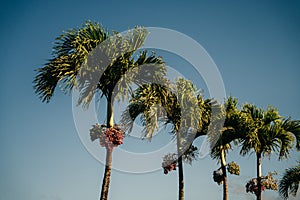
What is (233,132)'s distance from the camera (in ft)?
75.2

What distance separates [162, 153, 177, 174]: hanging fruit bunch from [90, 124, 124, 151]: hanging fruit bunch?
636cm

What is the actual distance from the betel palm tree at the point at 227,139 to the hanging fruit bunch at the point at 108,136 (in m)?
9.81

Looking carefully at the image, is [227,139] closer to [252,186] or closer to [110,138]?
[252,186]

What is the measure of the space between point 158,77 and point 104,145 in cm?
369

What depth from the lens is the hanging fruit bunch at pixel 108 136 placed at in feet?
45.9

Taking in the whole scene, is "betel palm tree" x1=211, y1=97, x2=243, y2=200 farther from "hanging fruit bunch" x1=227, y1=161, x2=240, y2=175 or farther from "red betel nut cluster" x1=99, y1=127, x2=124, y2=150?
"red betel nut cluster" x1=99, y1=127, x2=124, y2=150

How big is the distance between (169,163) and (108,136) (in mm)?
6761

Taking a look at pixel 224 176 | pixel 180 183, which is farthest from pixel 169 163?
pixel 224 176

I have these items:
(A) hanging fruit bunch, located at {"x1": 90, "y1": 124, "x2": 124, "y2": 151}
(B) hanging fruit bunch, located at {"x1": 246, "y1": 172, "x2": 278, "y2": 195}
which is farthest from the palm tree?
(A) hanging fruit bunch, located at {"x1": 90, "y1": 124, "x2": 124, "y2": 151}

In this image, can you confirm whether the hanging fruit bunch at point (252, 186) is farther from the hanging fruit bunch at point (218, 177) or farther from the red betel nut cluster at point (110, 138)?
the red betel nut cluster at point (110, 138)

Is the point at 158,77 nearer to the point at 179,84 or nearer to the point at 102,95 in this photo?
the point at 102,95

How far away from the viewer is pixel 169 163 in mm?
19812

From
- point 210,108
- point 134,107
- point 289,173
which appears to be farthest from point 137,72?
point 289,173

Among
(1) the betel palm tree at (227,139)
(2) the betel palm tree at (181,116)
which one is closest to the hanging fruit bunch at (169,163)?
(2) the betel palm tree at (181,116)
